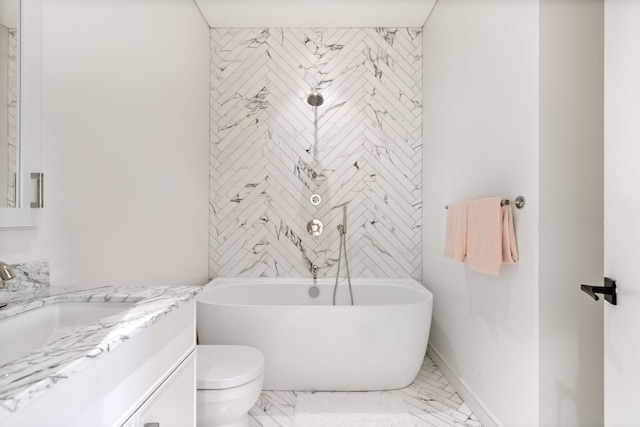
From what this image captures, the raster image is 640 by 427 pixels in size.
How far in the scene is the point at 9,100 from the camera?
108 cm

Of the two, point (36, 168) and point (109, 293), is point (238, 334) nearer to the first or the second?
point (109, 293)

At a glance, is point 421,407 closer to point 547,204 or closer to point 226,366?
point 226,366

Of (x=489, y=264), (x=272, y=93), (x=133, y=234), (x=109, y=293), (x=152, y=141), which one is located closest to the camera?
(x=109, y=293)

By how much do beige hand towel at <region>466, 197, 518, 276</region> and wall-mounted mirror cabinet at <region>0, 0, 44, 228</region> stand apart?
5.94ft

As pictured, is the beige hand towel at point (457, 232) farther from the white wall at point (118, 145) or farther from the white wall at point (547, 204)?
the white wall at point (118, 145)

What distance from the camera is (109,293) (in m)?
1.04

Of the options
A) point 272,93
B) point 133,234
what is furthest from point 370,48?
point 133,234

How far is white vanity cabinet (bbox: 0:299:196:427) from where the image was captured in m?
0.54

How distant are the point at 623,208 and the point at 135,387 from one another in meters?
1.36

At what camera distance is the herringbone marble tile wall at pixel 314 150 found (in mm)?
2812

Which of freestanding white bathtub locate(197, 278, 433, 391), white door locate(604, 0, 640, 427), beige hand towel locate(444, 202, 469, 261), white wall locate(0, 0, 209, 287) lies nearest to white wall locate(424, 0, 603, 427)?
beige hand towel locate(444, 202, 469, 261)

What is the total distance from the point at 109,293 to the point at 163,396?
36 centimetres

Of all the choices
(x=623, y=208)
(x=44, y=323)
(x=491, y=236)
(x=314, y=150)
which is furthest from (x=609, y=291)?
(x=314, y=150)

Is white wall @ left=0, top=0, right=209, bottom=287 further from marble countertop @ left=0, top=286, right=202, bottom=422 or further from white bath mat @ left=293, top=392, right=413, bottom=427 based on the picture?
white bath mat @ left=293, top=392, right=413, bottom=427
